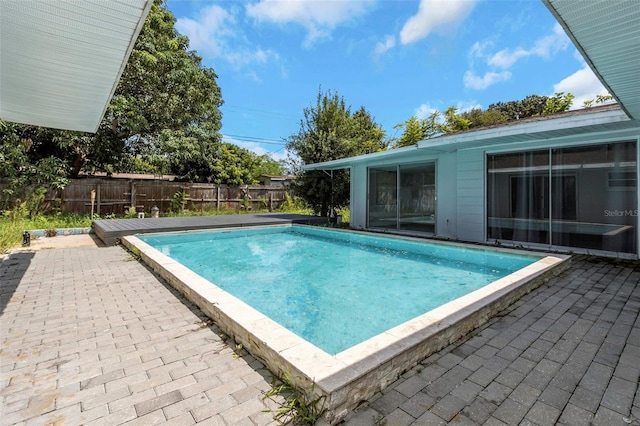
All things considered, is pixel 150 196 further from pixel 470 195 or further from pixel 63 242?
pixel 470 195

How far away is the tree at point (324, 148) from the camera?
12.2 metres

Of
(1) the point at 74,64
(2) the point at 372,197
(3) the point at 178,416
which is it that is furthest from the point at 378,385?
(2) the point at 372,197

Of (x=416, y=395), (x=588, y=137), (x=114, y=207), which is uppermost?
(x=588, y=137)

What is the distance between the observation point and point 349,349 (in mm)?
2119

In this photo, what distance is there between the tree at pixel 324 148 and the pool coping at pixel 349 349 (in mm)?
8904

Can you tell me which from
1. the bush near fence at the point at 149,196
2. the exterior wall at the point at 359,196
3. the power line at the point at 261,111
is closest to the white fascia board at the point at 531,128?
the exterior wall at the point at 359,196

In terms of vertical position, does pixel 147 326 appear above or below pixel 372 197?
below

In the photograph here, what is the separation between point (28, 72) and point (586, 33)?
17.9 ft

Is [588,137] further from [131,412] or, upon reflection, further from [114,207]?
[114,207]

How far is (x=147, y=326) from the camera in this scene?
2910mm

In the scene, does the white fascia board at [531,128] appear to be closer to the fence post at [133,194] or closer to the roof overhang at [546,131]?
the roof overhang at [546,131]

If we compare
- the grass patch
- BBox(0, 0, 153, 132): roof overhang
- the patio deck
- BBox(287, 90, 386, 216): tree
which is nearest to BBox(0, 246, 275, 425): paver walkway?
BBox(0, 0, 153, 132): roof overhang

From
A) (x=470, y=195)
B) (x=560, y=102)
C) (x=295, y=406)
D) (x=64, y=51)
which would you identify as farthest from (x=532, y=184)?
(x=560, y=102)

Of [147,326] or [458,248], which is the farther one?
[458,248]
